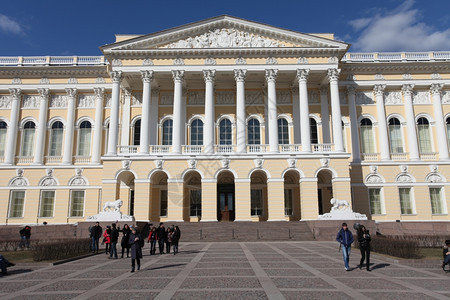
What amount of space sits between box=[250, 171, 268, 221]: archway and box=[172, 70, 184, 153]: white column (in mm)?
7714

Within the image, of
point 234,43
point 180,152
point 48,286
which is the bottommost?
point 48,286

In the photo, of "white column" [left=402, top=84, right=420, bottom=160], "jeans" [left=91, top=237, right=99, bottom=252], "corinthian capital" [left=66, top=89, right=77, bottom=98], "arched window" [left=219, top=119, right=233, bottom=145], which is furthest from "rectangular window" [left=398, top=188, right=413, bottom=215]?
"corinthian capital" [left=66, top=89, right=77, bottom=98]

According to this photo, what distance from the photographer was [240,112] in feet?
109

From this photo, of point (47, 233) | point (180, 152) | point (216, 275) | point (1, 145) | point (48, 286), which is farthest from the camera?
point (1, 145)

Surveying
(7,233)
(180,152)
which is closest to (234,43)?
(180,152)

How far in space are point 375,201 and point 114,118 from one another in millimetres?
25112

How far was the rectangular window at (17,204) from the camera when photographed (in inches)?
1404

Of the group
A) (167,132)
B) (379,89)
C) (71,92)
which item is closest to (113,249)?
(167,132)

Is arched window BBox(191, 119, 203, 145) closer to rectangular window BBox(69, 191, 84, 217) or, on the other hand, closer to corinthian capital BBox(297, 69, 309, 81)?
corinthian capital BBox(297, 69, 309, 81)

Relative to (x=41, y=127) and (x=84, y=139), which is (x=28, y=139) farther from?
(x=84, y=139)

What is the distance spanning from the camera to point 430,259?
14.7m

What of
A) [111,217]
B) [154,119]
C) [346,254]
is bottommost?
[346,254]

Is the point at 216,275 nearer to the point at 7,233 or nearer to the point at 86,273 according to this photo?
the point at 86,273

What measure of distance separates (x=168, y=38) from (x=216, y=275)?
2671 centimetres
